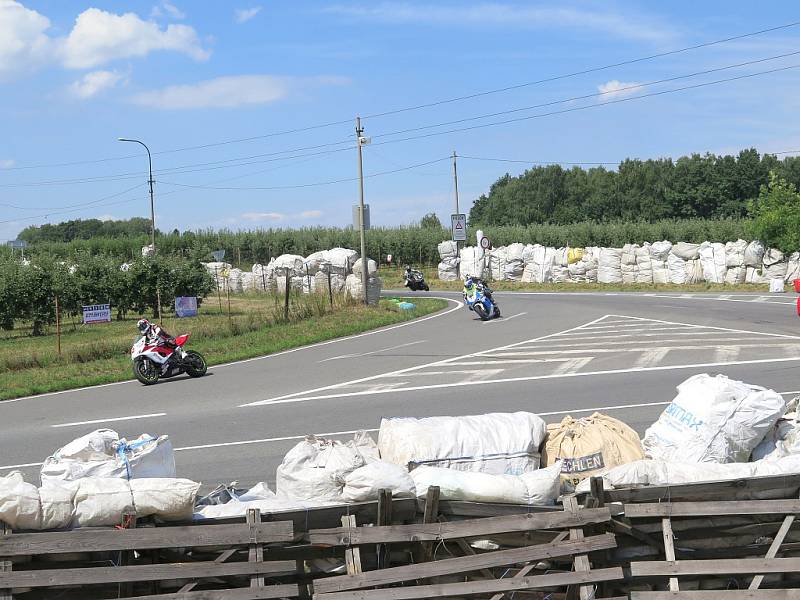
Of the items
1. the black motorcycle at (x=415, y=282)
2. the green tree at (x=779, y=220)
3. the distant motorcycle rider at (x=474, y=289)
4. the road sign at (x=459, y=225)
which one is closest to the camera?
the distant motorcycle rider at (x=474, y=289)

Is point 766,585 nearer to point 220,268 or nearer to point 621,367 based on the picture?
point 621,367

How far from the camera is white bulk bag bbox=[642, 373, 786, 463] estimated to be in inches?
290

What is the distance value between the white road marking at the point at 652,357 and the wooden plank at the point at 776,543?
11184mm

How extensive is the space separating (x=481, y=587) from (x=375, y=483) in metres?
0.98

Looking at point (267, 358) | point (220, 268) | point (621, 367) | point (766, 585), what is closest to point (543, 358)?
point (621, 367)

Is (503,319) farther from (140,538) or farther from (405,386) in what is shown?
(140,538)

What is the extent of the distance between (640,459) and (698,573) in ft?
4.43

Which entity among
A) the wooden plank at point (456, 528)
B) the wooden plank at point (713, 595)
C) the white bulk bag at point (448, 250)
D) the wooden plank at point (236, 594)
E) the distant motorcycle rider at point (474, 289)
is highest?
the white bulk bag at point (448, 250)

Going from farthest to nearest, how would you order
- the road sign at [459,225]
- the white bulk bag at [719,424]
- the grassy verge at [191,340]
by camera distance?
1. the road sign at [459,225]
2. the grassy verge at [191,340]
3. the white bulk bag at [719,424]

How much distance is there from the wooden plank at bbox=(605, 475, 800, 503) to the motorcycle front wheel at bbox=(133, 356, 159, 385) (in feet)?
44.8

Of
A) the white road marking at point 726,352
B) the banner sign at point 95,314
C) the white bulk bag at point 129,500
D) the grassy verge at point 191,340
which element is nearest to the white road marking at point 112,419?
the grassy verge at point 191,340

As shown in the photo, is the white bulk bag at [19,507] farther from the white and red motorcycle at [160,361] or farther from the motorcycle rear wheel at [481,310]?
the motorcycle rear wheel at [481,310]

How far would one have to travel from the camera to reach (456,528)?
5844mm

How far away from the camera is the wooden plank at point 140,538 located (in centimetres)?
536
